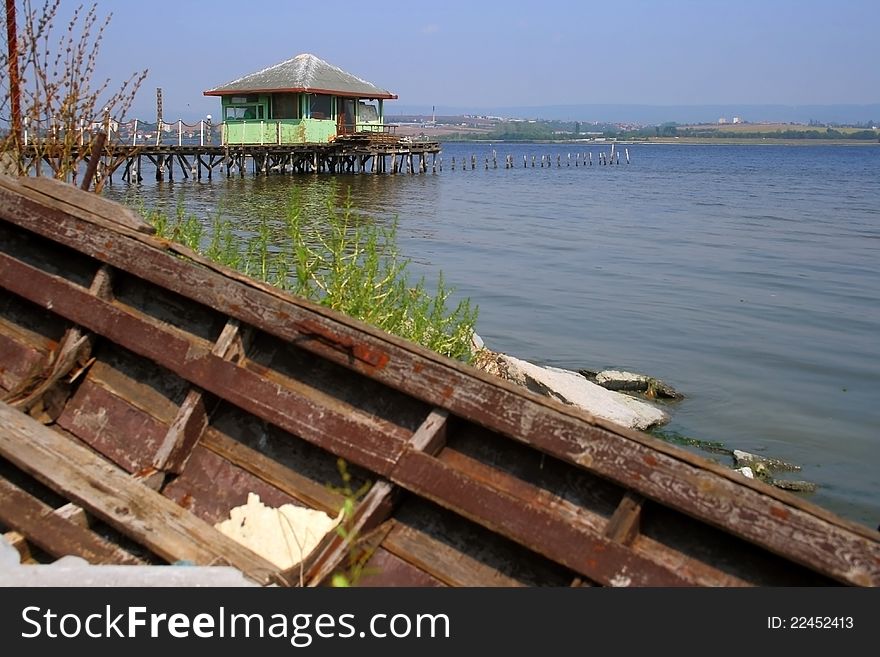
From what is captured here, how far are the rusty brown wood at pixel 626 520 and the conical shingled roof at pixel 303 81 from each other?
43326 millimetres

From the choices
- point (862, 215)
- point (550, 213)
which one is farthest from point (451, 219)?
point (862, 215)

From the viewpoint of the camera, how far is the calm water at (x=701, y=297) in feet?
31.9

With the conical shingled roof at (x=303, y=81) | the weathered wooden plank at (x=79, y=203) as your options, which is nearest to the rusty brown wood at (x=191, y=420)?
the weathered wooden plank at (x=79, y=203)

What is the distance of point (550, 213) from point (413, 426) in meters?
29.6

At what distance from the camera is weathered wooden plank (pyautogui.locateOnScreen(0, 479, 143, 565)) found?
3436 millimetres

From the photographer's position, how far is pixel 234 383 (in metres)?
4.06

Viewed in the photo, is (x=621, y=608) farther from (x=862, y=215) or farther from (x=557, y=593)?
(x=862, y=215)

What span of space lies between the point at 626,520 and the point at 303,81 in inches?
1740

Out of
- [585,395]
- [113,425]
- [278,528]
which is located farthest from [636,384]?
[278,528]

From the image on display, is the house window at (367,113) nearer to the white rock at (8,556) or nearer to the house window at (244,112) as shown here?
the house window at (244,112)

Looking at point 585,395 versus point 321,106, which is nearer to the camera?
point 585,395

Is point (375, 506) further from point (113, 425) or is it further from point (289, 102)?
point (289, 102)

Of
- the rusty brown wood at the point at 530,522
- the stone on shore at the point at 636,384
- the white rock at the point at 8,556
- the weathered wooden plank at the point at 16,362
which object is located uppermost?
the weathered wooden plank at the point at 16,362

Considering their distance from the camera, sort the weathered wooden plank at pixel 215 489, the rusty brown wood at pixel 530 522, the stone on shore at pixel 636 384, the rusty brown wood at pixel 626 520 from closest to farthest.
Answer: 1. the rusty brown wood at pixel 530 522
2. the rusty brown wood at pixel 626 520
3. the weathered wooden plank at pixel 215 489
4. the stone on shore at pixel 636 384
